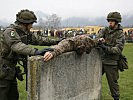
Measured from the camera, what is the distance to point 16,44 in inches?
236

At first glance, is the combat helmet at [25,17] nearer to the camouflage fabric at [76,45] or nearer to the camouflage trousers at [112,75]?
the camouflage fabric at [76,45]

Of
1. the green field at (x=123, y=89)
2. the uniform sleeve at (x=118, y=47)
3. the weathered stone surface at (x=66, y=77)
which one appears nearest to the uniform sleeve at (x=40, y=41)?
the weathered stone surface at (x=66, y=77)

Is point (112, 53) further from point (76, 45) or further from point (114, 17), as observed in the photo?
point (76, 45)

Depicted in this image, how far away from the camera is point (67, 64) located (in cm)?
643

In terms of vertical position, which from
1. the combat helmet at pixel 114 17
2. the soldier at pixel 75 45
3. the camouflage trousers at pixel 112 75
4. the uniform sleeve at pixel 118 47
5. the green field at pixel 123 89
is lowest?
the green field at pixel 123 89

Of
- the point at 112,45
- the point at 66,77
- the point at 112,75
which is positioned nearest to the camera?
the point at 66,77

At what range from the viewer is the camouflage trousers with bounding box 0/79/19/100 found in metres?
6.61

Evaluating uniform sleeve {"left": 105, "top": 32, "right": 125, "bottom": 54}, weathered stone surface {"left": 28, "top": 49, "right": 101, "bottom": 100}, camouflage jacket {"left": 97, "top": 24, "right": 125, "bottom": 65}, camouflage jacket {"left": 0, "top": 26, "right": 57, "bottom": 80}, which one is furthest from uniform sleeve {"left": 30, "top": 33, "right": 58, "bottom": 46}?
camouflage jacket {"left": 97, "top": 24, "right": 125, "bottom": 65}

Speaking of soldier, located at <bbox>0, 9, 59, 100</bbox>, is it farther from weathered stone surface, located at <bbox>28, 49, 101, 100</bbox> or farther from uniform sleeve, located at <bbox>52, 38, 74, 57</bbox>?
weathered stone surface, located at <bbox>28, 49, 101, 100</bbox>

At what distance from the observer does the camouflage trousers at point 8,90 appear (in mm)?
6605

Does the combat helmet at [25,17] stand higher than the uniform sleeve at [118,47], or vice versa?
the combat helmet at [25,17]

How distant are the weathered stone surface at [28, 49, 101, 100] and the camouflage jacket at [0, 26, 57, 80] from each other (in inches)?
20.1

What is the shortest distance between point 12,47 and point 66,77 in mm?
1168

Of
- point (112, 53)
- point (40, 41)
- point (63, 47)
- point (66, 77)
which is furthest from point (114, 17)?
point (66, 77)
